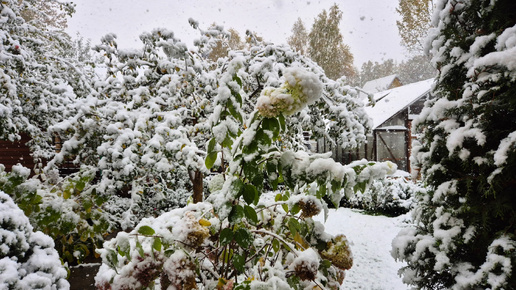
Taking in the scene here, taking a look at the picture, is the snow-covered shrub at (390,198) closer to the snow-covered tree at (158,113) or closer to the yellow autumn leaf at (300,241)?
the snow-covered tree at (158,113)

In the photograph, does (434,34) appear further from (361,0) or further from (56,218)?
(361,0)

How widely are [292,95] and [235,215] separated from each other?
47 cm

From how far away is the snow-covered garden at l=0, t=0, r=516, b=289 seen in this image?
40.5 inches

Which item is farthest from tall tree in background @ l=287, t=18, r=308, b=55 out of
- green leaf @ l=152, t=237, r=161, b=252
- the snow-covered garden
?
green leaf @ l=152, t=237, r=161, b=252

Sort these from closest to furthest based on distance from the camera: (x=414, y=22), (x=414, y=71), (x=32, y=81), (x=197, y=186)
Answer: (x=197, y=186) < (x=32, y=81) < (x=414, y=22) < (x=414, y=71)

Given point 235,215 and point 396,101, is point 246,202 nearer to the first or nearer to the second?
point 235,215

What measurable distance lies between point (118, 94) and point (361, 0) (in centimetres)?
2615

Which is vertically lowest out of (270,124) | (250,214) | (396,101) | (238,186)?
(250,214)

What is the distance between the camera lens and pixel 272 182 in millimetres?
1129

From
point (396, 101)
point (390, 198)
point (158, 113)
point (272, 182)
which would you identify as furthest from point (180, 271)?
point (396, 101)

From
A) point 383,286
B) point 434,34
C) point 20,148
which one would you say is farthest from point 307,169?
point 20,148

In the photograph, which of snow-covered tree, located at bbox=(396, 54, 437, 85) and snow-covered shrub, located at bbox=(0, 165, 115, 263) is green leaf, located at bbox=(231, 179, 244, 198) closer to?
snow-covered shrub, located at bbox=(0, 165, 115, 263)

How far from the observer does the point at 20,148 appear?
878cm

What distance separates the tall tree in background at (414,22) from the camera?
1422 cm
